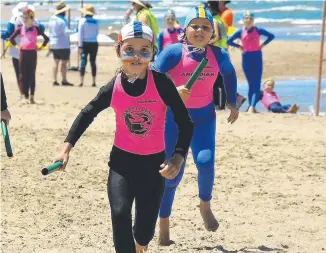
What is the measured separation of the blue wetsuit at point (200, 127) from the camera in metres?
6.33

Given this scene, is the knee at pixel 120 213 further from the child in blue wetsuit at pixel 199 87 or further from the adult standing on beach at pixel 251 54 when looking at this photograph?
the adult standing on beach at pixel 251 54

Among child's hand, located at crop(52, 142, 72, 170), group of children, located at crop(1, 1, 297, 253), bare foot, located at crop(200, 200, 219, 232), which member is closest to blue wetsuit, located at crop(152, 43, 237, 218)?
bare foot, located at crop(200, 200, 219, 232)

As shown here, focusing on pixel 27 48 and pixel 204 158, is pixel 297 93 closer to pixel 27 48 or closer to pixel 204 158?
pixel 27 48

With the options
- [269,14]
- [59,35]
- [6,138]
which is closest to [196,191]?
[6,138]

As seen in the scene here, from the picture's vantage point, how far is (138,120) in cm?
518

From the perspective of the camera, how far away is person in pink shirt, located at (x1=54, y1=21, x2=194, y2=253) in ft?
16.8

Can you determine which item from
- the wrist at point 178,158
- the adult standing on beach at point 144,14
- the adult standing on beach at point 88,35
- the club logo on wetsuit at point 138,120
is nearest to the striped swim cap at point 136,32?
the club logo on wetsuit at point 138,120

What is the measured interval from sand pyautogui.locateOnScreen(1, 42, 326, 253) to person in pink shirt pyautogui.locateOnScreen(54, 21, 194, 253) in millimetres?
1307

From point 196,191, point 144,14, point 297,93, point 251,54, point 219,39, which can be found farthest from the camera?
point 297,93

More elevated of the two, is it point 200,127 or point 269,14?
point 200,127

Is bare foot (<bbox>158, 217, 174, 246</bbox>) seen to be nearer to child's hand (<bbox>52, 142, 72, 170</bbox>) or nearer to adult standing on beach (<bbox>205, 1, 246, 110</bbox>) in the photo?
child's hand (<bbox>52, 142, 72, 170</bbox>)

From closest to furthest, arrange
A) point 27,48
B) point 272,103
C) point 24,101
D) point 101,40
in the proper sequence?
point 27,48
point 272,103
point 24,101
point 101,40

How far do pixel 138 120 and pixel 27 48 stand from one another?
9.11 metres

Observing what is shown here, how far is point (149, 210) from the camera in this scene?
534cm
